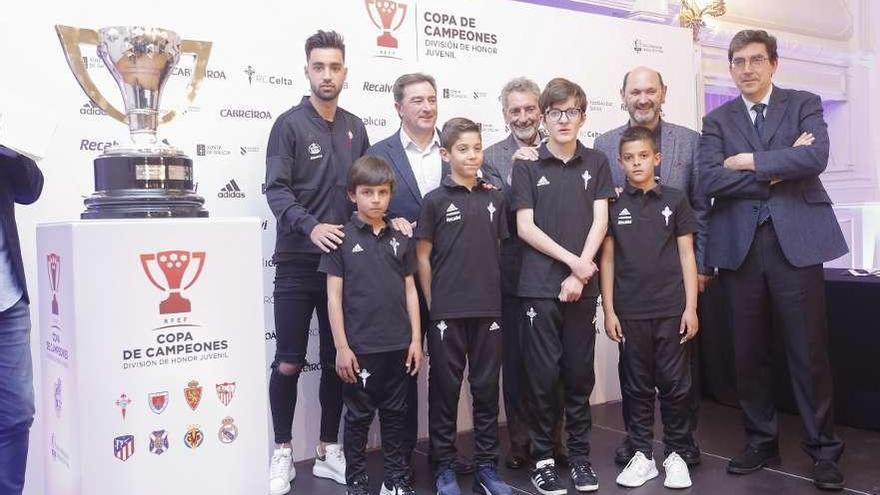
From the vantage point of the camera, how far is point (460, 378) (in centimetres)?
292

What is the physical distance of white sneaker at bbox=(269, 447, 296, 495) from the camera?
303 centimetres

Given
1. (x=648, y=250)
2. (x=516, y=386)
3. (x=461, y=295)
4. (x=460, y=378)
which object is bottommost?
(x=516, y=386)

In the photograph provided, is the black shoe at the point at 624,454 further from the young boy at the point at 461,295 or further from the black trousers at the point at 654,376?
the young boy at the point at 461,295

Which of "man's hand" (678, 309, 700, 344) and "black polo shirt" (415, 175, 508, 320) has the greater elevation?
"black polo shirt" (415, 175, 508, 320)

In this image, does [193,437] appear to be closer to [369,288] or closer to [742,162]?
[369,288]

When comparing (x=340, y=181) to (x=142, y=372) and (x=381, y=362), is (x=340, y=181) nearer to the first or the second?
(x=381, y=362)

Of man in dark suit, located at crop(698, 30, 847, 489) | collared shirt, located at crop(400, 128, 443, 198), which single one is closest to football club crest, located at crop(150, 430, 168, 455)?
collared shirt, located at crop(400, 128, 443, 198)

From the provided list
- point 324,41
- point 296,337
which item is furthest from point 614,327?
point 324,41

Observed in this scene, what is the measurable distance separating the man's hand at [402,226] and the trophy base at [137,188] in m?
1.11

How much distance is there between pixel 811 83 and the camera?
290 inches

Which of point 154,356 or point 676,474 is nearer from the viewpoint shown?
point 154,356

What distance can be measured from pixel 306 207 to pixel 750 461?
2031 mm

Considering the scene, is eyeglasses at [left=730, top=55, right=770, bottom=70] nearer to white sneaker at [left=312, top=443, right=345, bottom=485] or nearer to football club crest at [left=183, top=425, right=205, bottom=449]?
white sneaker at [left=312, top=443, right=345, bottom=485]

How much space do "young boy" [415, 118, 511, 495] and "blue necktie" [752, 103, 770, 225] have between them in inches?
38.8
